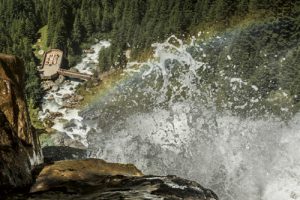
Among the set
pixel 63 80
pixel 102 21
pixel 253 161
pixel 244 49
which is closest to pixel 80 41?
pixel 102 21

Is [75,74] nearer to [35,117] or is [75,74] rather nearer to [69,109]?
[69,109]

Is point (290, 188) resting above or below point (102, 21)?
below

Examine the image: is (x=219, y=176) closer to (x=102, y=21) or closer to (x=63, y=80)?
(x=63, y=80)

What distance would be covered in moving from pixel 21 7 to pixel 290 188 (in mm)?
130545

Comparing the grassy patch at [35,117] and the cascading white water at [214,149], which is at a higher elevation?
the cascading white water at [214,149]

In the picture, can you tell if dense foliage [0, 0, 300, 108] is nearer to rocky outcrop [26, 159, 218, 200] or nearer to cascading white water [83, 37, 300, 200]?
cascading white water [83, 37, 300, 200]

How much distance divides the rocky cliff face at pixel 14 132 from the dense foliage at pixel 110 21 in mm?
90433

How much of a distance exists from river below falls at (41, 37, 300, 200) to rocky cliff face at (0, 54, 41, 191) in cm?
2157

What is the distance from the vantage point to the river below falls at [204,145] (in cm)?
4006

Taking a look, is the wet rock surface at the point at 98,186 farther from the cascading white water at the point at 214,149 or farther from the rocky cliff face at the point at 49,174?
the cascading white water at the point at 214,149

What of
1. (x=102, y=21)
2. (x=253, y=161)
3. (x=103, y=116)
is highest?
(x=102, y=21)

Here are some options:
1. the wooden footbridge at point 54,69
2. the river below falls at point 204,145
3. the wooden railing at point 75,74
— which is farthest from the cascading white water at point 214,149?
the wooden footbridge at point 54,69

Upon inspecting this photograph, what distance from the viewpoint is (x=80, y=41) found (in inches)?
5276

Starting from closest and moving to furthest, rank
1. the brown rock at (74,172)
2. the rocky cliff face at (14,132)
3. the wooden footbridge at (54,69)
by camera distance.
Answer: the rocky cliff face at (14,132)
the brown rock at (74,172)
the wooden footbridge at (54,69)
